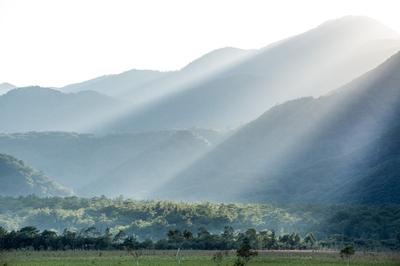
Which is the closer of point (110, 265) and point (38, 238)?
point (110, 265)

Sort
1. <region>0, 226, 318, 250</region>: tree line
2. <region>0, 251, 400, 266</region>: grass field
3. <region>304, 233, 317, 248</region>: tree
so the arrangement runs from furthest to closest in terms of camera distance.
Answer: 1. <region>304, 233, 317, 248</region>: tree
2. <region>0, 226, 318, 250</region>: tree line
3. <region>0, 251, 400, 266</region>: grass field

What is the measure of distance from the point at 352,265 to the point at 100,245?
6739cm

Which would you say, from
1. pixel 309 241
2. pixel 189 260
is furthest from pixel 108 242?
pixel 309 241

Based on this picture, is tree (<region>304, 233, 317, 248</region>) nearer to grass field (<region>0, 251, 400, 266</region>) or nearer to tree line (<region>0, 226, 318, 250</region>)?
tree line (<region>0, 226, 318, 250</region>)

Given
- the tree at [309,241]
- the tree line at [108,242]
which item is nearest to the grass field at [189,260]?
the tree line at [108,242]

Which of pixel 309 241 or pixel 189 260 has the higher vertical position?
pixel 309 241

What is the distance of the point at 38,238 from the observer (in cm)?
14875

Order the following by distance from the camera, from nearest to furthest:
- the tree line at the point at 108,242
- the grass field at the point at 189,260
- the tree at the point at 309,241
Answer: the grass field at the point at 189,260
the tree line at the point at 108,242
the tree at the point at 309,241

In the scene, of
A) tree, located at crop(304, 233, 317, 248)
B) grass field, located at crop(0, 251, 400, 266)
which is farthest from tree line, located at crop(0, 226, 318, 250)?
grass field, located at crop(0, 251, 400, 266)

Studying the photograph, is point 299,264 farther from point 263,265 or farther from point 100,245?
point 100,245

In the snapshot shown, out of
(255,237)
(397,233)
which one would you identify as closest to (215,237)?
(255,237)

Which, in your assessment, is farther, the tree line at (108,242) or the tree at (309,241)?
the tree at (309,241)

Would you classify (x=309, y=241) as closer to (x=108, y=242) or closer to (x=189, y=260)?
(x=108, y=242)

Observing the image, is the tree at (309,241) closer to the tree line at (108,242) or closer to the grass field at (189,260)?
the tree line at (108,242)
